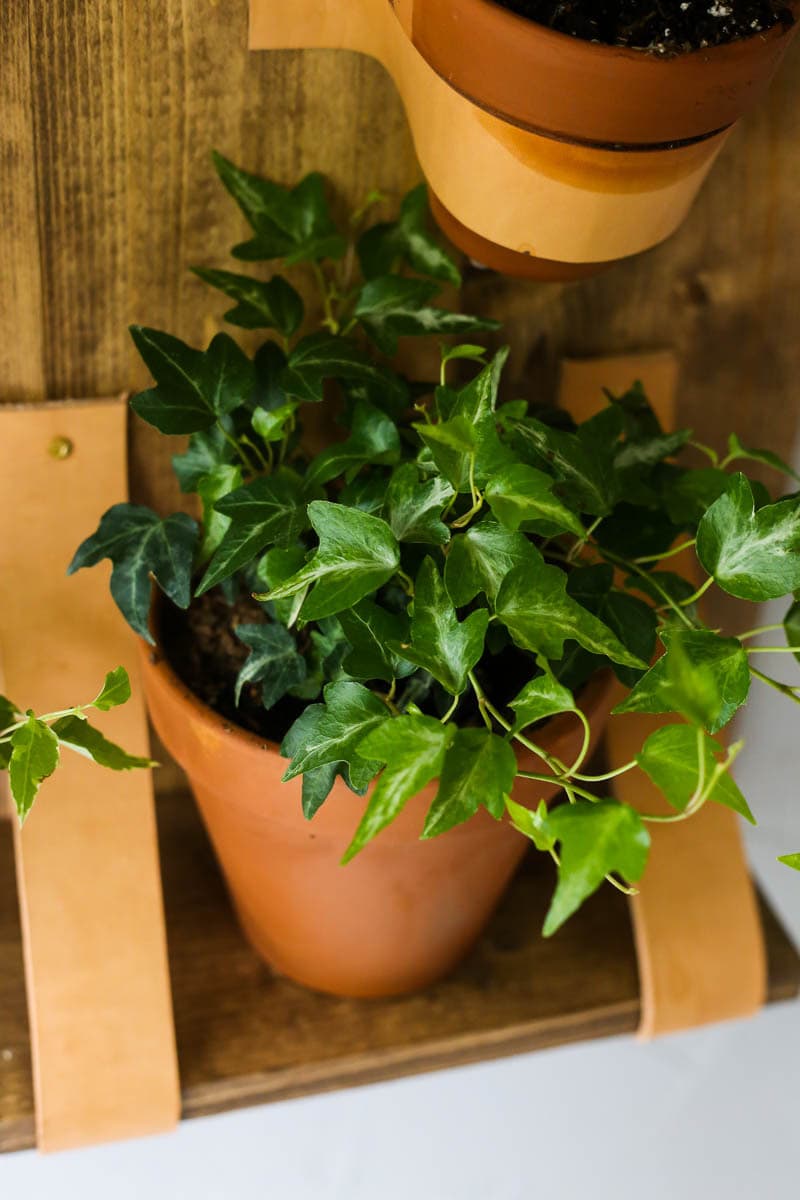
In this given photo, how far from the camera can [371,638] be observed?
2.07ft

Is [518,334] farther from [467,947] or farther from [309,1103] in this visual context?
[309,1103]

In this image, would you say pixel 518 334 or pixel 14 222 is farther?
pixel 518 334

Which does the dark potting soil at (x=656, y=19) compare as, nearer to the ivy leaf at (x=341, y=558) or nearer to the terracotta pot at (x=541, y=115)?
the terracotta pot at (x=541, y=115)

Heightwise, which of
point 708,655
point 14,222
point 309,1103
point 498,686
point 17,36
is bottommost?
point 309,1103

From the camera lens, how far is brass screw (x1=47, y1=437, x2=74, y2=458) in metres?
0.80

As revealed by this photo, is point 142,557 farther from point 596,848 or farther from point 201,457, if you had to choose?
point 596,848

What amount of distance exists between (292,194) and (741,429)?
0.44 m

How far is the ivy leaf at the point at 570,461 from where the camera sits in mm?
638

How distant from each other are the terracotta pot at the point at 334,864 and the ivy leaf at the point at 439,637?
4.9 inches

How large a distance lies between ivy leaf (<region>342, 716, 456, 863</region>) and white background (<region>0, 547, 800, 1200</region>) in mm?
572

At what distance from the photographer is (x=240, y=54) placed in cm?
73

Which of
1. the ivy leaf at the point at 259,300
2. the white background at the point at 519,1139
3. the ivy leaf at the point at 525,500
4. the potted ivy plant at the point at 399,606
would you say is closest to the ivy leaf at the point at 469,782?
the potted ivy plant at the point at 399,606

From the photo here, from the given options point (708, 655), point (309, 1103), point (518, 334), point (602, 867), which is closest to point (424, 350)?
point (518, 334)

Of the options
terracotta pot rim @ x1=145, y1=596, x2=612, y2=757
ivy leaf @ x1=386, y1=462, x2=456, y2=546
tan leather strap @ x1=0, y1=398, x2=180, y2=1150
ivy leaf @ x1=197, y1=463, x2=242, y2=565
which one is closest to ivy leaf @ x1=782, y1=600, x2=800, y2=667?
terracotta pot rim @ x1=145, y1=596, x2=612, y2=757
